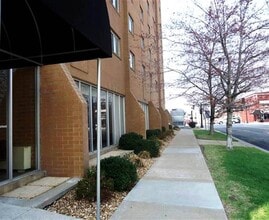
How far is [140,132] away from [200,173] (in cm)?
824

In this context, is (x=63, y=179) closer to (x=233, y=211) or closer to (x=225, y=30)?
(x=233, y=211)

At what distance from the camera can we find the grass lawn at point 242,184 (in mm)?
5965

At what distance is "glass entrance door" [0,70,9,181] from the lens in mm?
7086

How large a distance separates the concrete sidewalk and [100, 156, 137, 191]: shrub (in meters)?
0.23

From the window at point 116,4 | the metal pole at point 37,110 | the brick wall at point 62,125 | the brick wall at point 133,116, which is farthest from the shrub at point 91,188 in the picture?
the window at point 116,4

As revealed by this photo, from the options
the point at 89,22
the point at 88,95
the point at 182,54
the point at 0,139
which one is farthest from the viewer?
the point at 182,54

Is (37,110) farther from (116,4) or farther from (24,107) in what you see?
(116,4)

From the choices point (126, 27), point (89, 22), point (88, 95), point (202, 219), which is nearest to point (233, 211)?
point (202, 219)

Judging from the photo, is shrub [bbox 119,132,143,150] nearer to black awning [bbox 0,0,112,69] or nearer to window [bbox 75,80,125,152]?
window [bbox 75,80,125,152]

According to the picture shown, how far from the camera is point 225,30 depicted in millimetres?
15328

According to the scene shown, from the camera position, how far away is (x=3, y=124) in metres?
7.15

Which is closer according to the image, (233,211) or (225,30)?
(233,211)

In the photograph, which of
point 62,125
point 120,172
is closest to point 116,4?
point 62,125

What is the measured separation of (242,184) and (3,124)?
5.96 meters
